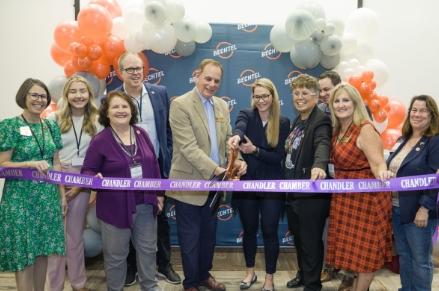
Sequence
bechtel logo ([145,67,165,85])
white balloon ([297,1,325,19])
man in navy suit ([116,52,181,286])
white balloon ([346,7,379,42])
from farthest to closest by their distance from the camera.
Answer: bechtel logo ([145,67,165,85]) → white balloon ([346,7,379,42]) → white balloon ([297,1,325,19]) → man in navy suit ([116,52,181,286])

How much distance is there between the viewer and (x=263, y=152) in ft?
10.1

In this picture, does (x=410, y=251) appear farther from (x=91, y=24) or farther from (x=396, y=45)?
(x=91, y=24)

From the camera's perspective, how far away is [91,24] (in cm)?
390

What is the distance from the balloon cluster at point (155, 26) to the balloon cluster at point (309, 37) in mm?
828

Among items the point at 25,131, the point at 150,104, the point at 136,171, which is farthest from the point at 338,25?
the point at 25,131

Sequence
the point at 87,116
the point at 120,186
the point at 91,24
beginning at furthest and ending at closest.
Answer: the point at 91,24 → the point at 87,116 → the point at 120,186

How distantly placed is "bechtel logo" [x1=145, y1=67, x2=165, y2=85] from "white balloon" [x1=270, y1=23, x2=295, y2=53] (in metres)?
1.27

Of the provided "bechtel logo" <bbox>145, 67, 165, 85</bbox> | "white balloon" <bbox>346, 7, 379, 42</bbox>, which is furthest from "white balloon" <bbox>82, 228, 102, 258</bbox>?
"white balloon" <bbox>346, 7, 379, 42</bbox>

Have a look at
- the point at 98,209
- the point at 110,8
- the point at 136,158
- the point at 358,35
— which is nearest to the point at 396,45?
the point at 358,35

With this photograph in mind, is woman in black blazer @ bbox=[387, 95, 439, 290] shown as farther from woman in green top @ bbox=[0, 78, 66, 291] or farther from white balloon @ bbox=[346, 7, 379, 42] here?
woman in green top @ bbox=[0, 78, 66, 291]

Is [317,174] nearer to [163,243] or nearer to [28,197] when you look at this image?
[163,243]

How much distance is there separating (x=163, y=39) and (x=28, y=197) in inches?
84.0

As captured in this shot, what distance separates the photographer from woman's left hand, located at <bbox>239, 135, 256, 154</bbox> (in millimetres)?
3021

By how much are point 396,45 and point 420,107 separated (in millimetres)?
2640
